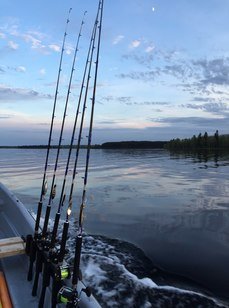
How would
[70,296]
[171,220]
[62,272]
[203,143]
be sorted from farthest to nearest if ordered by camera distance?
[203,143]
[171,220]
[62,272]
[70,296]

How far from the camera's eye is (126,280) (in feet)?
20.0

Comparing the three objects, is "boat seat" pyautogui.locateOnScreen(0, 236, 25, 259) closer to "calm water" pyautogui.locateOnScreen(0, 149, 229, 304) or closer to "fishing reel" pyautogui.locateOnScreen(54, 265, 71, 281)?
"fishing reel" pyautogui.locateOnScreen(54, 265, 71, 281)

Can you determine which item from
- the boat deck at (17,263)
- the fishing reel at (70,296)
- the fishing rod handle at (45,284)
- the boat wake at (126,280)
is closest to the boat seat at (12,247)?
the boat deck at (17,263)

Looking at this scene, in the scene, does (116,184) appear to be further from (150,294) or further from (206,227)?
(150,294)

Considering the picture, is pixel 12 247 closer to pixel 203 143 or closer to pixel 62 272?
pixel 62 272

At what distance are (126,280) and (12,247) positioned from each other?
2.35 meters

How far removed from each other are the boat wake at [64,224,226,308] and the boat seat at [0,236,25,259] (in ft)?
5.12

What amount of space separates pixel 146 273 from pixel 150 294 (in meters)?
0.86

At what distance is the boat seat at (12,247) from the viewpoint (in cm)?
535

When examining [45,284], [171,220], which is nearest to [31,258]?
[45,284]

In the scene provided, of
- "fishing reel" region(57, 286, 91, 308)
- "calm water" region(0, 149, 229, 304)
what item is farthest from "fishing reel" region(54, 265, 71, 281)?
"calm water" region(0, 149, 229, 304)

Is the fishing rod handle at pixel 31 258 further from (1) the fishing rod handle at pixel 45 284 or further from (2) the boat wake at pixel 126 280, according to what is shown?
(2) the boat wake at pixel 126 280

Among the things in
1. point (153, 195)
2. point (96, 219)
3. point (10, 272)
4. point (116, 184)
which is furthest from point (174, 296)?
point (116, 184)

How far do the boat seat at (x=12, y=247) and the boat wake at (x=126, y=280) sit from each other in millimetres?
1561
